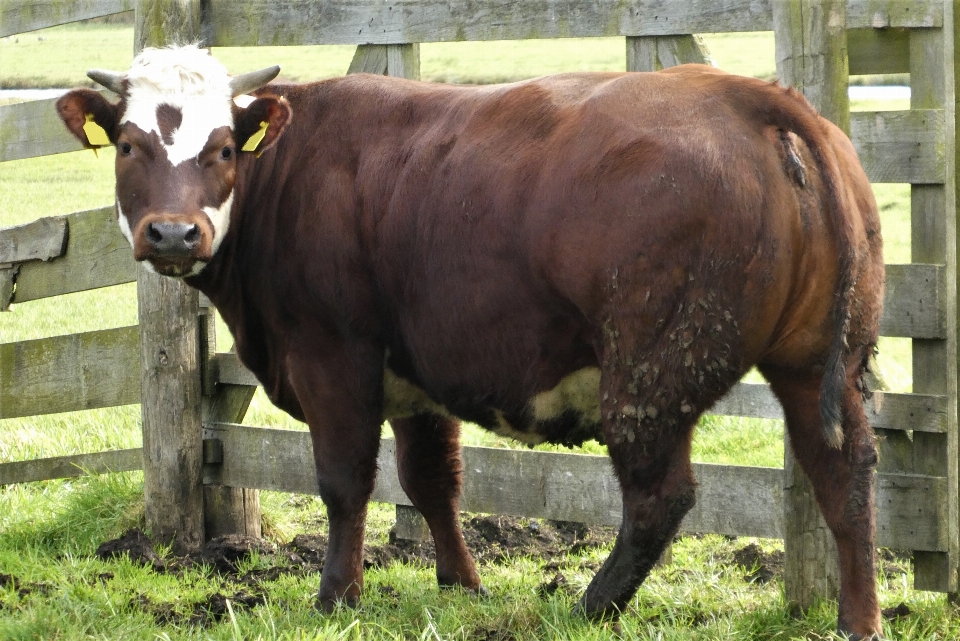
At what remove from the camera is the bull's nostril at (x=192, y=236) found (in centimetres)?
446

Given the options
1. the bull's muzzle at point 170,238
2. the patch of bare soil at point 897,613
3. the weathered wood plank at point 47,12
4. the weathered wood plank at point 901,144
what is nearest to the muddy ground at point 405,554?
the patch of bare soil at point 897,613

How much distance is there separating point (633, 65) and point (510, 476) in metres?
2.05

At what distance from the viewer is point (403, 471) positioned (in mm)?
5328

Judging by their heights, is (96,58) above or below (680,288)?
above

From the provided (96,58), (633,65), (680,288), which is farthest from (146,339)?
(96,58)

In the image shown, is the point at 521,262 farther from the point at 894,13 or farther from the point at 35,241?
the point at 35,241

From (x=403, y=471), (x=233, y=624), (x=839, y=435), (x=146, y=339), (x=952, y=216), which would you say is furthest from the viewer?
(x=146, y=339)

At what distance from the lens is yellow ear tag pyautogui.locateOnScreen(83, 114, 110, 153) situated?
4.98 meters

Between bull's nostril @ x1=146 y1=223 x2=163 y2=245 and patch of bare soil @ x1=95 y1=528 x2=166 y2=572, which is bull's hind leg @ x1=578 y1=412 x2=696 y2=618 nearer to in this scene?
bull's nostril @ x1=146 y1=223 x2=163 y2=245

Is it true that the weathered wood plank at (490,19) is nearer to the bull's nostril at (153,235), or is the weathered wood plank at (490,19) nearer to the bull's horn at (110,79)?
the bull's horn at (110,79)

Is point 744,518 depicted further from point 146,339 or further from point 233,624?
point 146,339

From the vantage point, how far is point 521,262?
4.13 meters

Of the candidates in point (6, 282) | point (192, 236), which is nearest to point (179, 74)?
point (192, 236)

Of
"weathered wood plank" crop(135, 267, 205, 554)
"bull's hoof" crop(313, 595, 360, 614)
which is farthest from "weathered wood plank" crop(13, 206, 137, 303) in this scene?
"bull's hoof" crop(313, 595, 360, 614)
